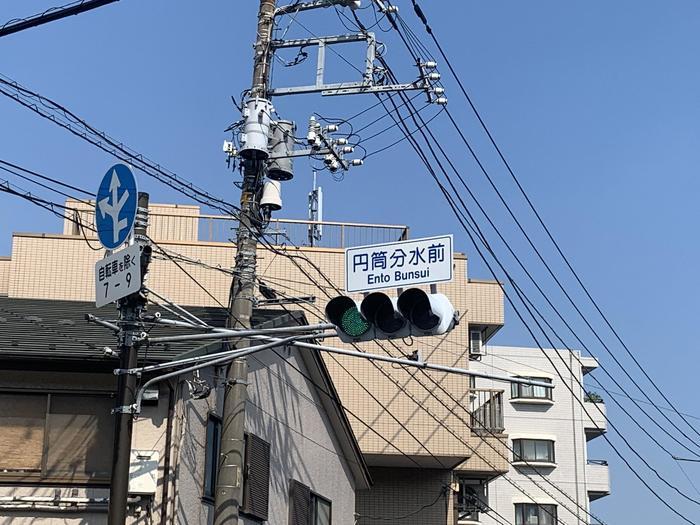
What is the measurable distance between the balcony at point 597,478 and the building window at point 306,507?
30.0 meters

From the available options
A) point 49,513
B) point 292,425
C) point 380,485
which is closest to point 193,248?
point 380,485

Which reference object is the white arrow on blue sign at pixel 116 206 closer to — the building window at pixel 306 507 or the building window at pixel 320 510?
the building window at pixel 306 507

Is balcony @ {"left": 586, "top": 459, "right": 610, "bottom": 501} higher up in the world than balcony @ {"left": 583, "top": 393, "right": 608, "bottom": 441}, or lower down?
lower down

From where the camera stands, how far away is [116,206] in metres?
11.1

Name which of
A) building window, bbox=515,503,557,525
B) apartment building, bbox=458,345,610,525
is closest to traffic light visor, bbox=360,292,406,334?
building window, bbox=515,503,557,525

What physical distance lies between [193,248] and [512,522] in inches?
930

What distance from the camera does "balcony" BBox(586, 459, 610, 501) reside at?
48.9 m

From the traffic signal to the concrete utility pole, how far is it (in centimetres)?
342

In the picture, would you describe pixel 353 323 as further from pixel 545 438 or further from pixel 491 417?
pixel 545 438

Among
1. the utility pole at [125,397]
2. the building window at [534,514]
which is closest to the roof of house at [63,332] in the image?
the utility pole at [125,397]

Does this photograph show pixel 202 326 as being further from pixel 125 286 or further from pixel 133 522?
pixel 133 522

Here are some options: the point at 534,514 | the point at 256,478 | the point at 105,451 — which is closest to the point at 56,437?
the point at 105,451

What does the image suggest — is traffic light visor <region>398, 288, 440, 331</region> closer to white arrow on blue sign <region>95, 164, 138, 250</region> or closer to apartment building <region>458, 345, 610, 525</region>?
white arrow on blue sign <region>95, 164, 138, 250</region>

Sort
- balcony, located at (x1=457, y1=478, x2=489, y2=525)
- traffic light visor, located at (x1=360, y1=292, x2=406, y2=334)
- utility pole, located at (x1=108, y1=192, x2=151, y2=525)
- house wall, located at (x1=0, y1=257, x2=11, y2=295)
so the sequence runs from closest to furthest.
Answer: traffic light visor, located at (x1=360, y1=292, x2=406, y2=334)
utility pole, located at (x1=108, y1=192, x2=151, y2=525)
house wall, located at (x1=0, y1=257, x2=11, y2=295)
balcony, located at (x1=457, y1=478, x2=489, y2=525)
